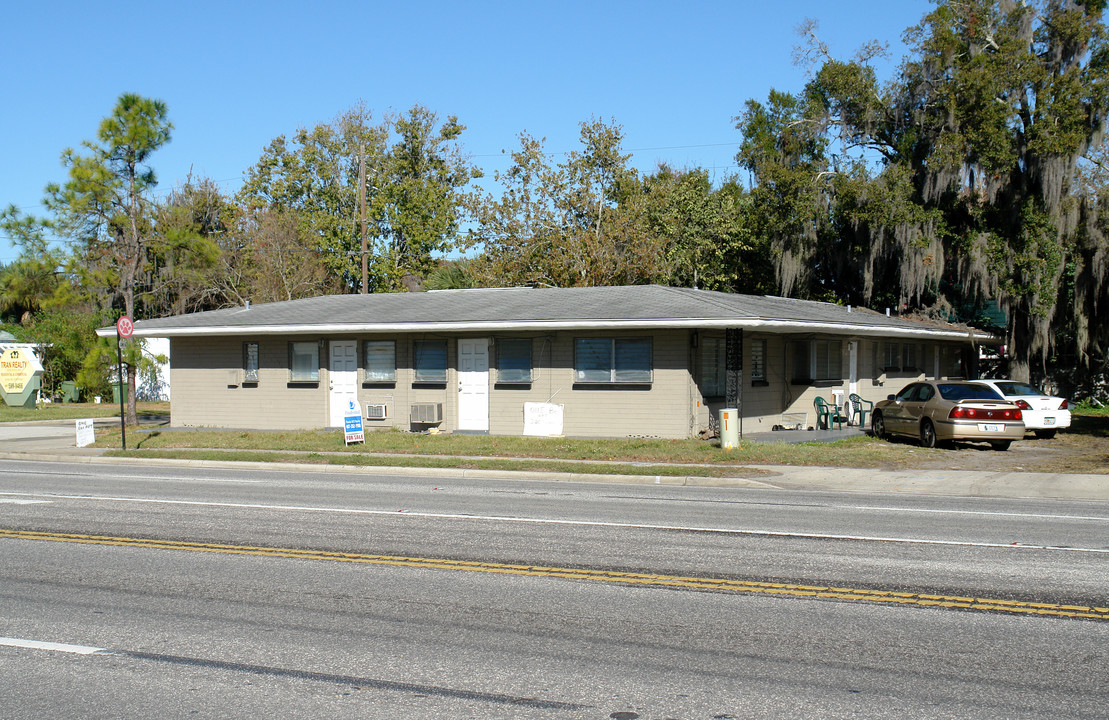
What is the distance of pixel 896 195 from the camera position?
3359 centimetres

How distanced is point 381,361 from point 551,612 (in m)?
18.8

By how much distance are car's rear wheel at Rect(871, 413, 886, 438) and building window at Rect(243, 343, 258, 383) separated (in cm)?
1603

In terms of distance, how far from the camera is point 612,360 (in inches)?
902

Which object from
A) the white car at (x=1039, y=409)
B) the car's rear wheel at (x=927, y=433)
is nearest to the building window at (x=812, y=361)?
the white car at (x=1039, y=409)

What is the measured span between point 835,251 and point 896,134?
4.61 metres

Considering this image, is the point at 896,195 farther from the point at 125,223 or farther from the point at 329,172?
the point at 329,172

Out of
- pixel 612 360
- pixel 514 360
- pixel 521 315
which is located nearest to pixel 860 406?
pixel 612 360

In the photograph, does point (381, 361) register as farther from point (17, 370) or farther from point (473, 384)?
point (17, 370)

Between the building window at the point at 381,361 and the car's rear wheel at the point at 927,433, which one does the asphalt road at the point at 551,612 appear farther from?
the building window at the point at 381,361

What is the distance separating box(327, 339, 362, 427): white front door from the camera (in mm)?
25703

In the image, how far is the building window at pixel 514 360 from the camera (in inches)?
937

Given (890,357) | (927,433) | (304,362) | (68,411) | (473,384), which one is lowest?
(68,411)

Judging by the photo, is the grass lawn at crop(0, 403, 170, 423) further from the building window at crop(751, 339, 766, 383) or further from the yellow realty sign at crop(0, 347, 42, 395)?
the building window at crop(751, 339, 766, 383)

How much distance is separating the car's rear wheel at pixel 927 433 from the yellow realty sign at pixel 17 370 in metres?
33.6
